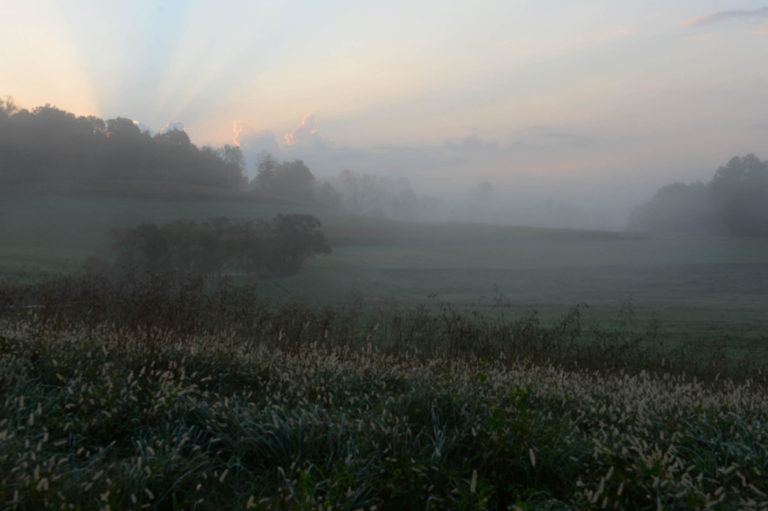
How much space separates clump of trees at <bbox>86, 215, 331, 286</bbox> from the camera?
25.0 m

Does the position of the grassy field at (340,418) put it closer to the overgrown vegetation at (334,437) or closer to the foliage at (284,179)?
the overgrown vegetation at (334,437)

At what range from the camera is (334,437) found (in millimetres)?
4609

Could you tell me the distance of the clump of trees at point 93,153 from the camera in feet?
144

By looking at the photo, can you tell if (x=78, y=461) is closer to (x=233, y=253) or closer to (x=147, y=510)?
(x=147, y=510)

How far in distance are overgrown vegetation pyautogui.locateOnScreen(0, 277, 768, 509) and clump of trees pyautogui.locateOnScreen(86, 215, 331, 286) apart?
1765cm

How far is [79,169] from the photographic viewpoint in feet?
156

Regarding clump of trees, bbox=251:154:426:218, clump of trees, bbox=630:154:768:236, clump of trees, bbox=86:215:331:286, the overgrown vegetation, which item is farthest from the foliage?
the overgrown vegetation

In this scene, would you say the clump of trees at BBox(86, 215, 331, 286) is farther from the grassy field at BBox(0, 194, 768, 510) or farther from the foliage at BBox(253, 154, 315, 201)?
the foliage at BBox(253, 154, 315, 201)

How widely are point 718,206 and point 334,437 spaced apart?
64487 millimetres

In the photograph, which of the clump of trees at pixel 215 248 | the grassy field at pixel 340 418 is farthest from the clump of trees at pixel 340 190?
the grassy field at pixel 340 418

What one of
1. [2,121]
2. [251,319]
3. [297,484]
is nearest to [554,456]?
[297,484]

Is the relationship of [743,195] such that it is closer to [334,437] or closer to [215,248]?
[215,248]

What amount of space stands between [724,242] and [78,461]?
59896mm

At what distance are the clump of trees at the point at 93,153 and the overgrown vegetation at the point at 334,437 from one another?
44.8m
